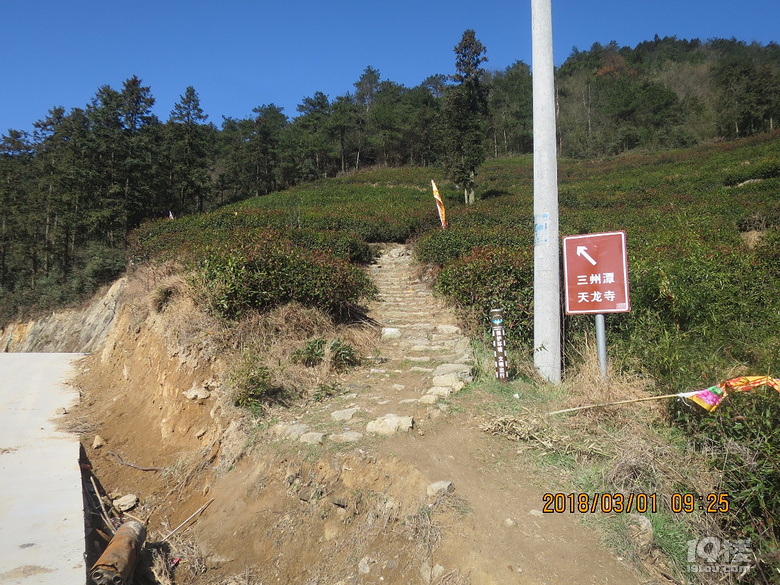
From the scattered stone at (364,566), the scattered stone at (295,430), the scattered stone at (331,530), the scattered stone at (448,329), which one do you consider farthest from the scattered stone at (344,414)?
the scattered stone at (448,329)

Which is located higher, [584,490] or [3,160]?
[3,160]

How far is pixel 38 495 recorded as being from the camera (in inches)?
165

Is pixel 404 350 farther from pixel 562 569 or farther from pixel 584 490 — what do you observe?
pixel 562 569

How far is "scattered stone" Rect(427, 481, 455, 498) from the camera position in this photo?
3314mm

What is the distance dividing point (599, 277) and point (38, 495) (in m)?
5.56

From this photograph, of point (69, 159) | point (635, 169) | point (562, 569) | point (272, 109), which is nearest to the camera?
point (562, 569)

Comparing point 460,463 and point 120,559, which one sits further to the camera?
point 460,463

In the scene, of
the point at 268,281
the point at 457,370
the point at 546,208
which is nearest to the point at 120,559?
the point at 457,370

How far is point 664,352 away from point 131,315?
9440mm

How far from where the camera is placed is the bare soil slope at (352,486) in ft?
9.61

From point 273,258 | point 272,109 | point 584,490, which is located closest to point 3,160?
point 273,258

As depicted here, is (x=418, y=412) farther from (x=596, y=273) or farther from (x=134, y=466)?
(x=134, y=466)

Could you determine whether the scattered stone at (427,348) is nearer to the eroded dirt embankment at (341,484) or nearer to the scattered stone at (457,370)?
the eroded dirt embankment at (341,484)

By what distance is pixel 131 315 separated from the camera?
963 centimetres
